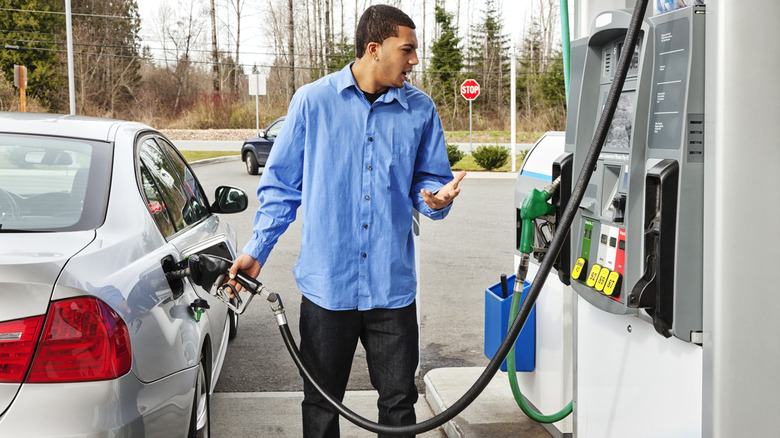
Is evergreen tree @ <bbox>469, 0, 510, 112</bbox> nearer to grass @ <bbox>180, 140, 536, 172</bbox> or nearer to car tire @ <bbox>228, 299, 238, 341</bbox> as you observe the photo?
grass @ <bbox>180, 140, 536, 172</bbox>

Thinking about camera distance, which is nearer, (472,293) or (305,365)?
(305,365)

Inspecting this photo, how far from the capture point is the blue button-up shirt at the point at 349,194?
9.46 ft

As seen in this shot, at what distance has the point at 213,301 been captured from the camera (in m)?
4.02

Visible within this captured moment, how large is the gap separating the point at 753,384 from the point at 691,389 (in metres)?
0.23

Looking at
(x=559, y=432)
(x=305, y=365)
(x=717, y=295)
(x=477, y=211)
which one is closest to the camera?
(x=717, y=295)

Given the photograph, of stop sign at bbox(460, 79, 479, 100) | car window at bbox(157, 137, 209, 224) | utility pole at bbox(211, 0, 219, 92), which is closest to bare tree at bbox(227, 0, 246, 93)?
utility pole at bbox(211, 0, 219, 92)

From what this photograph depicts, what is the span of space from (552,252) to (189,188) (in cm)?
260

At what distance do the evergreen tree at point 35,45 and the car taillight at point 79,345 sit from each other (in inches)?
1846

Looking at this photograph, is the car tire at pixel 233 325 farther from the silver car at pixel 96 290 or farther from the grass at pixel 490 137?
the grass at pixel 490 137

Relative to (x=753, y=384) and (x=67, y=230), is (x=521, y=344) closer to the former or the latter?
(x=753, y=384)

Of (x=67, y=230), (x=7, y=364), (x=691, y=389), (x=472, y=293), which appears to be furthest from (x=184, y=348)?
(x=472, y=293)

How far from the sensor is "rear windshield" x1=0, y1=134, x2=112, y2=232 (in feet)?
8.82

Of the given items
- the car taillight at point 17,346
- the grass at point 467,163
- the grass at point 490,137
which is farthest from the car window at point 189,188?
the grass at point 490,137

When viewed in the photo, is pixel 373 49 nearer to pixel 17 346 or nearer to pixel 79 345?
pixel 79 345
